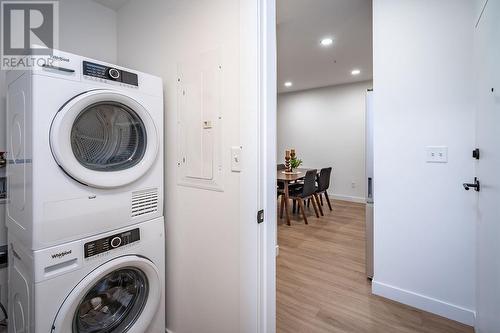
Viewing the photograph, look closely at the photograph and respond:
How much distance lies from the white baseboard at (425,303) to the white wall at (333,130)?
339cm

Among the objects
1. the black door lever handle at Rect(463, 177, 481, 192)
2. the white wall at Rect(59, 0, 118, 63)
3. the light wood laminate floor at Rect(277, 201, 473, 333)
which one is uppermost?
the white wall at Rect(59, 0, 118, 63)

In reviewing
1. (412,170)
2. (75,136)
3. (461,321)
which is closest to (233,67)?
(75,136)

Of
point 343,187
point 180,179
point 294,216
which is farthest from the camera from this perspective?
point 343,187

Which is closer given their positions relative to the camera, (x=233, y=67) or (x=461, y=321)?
(x=233, y=67)

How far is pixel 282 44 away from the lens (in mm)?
3139

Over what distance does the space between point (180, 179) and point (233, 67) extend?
710 millimetres

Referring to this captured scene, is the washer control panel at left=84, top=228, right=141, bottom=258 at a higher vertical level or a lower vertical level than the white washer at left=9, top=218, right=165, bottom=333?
higher

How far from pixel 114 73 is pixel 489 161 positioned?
6.21ft

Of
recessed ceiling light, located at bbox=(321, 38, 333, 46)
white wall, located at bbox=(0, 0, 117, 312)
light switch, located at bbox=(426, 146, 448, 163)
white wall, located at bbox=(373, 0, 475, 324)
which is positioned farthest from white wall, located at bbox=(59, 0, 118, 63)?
light switch, located at bbox=(426, 146, 448, 163)

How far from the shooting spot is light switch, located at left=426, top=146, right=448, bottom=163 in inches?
64.1

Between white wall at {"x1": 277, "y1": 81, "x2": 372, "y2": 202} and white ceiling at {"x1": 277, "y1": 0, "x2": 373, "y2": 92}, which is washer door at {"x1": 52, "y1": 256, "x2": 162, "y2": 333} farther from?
white wall at {"x1": 277, "y1": 81, "x2": 372, "y2": 202}

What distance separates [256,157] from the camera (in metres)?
1.08

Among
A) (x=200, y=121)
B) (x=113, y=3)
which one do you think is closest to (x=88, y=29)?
(x=113, y=3)

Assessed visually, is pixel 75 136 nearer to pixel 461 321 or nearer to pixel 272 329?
pixel 272 329
